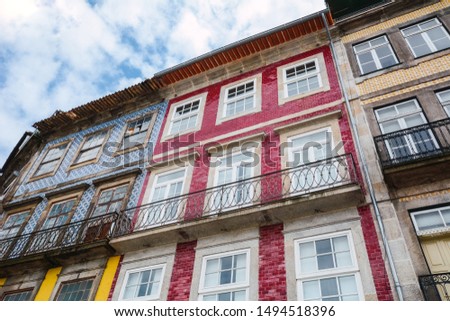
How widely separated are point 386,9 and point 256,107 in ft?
16.9

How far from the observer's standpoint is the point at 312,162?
24.2 feet

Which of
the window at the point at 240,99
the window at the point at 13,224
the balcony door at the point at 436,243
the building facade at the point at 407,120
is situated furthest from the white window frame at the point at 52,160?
the balcony door at the point at 436,243

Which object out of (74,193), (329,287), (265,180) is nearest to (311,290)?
(329,287)

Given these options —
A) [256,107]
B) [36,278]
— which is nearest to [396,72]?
[256,107]

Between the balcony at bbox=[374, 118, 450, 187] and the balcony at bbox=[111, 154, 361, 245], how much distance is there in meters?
0.70

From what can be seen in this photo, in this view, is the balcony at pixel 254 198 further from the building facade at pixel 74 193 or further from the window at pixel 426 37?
the window at pixel 426 37

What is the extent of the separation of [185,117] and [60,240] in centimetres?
542

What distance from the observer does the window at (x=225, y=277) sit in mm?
6527

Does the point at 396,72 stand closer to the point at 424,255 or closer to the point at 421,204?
the point at 421,204

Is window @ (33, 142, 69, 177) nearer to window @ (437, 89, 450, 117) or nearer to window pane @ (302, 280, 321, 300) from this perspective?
window pane @ (302, 280, 321, 300)

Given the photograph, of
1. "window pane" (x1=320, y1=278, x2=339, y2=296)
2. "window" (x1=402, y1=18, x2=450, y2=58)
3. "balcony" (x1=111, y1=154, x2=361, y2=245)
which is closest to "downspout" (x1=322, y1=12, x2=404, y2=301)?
"balcony" (x1=111, y1=154, x2=361, y2=245)

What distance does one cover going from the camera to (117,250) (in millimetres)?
8352

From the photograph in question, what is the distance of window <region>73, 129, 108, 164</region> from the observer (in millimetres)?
12383

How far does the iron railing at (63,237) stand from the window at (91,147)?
3.20m
